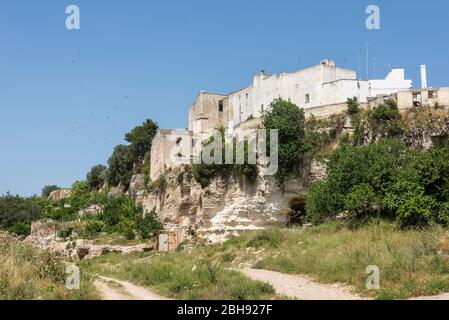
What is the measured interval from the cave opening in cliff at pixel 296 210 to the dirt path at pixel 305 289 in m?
17.1

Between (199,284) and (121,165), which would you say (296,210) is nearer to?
(199,284)

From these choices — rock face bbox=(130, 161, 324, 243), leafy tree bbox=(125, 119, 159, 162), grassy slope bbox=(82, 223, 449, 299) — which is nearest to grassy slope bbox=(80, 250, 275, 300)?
grassy slope bbox=(82, 223, 449, 299)

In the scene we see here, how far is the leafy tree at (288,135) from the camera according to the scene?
33031mm

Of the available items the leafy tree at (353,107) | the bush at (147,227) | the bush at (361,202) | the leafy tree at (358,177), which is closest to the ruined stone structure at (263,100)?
the leafy tree at (353,107)

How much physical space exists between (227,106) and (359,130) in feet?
60.9

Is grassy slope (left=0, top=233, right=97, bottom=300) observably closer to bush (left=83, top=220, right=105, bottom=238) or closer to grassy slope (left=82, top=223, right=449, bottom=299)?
grassy slope (left=82, top=223, right=449, bottom=299)

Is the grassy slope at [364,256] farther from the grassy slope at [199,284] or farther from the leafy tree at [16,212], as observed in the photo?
the leafy tree at [16,212]

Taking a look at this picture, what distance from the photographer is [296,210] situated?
3497cm

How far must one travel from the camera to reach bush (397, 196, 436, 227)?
64.0 ft

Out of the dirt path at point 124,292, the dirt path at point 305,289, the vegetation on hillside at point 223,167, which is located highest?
the vegetation on hillside at point 223,167
